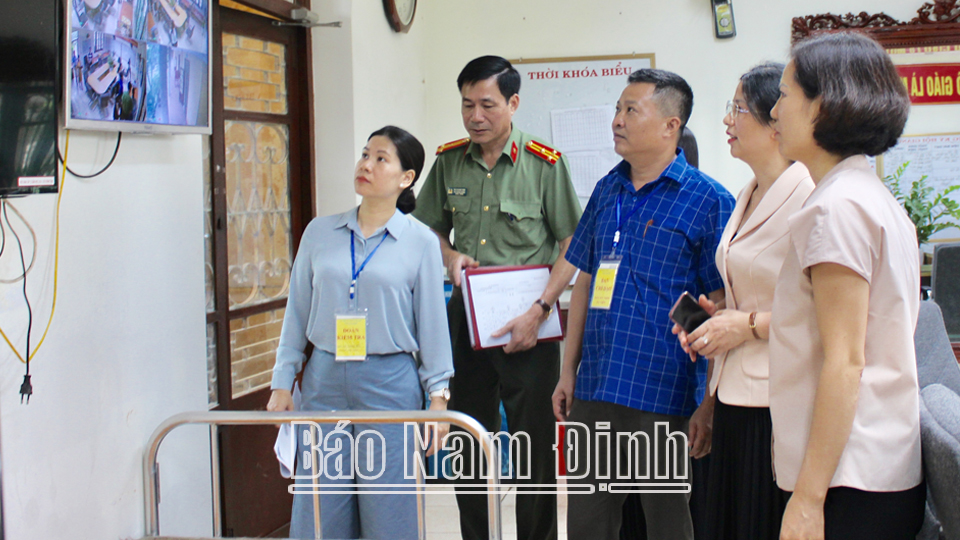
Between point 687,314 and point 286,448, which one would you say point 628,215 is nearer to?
point 687,314

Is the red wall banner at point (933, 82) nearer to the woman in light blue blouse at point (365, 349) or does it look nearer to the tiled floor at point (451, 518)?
the tiled floor at point (451, 518)

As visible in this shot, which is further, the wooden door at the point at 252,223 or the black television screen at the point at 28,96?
the wooden door at the point at 252,223

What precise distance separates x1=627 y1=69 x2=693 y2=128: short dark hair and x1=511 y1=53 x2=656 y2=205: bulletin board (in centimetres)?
252

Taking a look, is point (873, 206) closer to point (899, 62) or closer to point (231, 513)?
point (231, 513)

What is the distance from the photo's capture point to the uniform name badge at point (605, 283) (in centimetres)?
205

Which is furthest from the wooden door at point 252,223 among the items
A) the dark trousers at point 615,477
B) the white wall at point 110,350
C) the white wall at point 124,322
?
the dark trousers at point 615,477

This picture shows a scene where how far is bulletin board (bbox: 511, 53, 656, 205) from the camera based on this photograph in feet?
15.1

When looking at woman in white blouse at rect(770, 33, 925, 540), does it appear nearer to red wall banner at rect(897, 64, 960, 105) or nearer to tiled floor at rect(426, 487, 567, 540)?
tiled floor at rect(426, 487, 567, 540)

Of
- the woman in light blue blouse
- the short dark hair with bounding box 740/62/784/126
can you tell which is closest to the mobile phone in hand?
the short dark hair with bounding box 740/62/784/126

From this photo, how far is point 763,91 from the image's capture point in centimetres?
176

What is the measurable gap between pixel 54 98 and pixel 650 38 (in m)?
3.52

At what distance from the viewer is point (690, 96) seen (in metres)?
2.10

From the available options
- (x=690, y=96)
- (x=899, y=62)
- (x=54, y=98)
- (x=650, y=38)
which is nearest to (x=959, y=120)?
(x=899, y=62)

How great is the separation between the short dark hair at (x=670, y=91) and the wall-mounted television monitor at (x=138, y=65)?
1.22m
